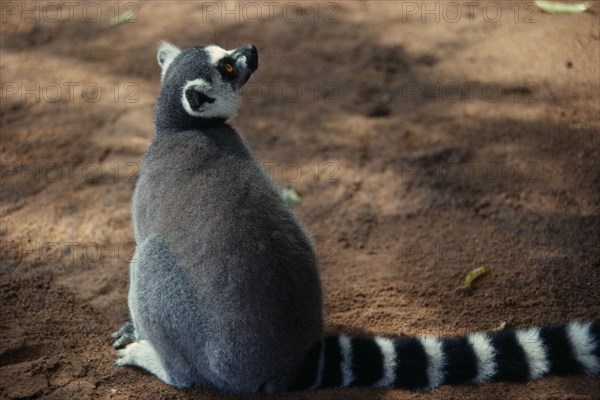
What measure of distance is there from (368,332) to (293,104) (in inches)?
140

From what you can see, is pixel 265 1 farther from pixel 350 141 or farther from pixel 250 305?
pixel 250 305

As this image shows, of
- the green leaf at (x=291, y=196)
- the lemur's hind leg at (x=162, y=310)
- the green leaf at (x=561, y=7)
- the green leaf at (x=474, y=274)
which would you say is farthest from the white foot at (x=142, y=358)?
the green leaf at (x=561, y=7)

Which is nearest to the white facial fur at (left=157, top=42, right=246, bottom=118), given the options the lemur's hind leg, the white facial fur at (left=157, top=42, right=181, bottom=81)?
the white facial fur at (left=157, top=42, right=181, bottom=81)

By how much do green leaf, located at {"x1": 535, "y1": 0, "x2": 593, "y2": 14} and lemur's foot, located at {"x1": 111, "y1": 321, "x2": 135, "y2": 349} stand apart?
6201 millimetres

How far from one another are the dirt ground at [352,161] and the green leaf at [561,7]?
160 mm

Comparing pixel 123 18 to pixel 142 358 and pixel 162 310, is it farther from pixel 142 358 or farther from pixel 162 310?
pixel 162 310

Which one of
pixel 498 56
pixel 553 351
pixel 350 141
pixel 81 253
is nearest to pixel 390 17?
pixel 498 56

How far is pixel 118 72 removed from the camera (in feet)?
28.2

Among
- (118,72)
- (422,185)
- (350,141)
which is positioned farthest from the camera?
(118,72)

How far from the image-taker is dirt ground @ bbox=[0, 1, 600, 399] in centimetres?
523

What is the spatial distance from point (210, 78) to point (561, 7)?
5.17 metres

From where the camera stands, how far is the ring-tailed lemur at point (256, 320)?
4.19 metres

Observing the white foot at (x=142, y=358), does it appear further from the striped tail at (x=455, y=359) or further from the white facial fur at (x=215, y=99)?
the white facial fur at (x=215, y=99)

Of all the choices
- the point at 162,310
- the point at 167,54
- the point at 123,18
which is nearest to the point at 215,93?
the point at 167,54
